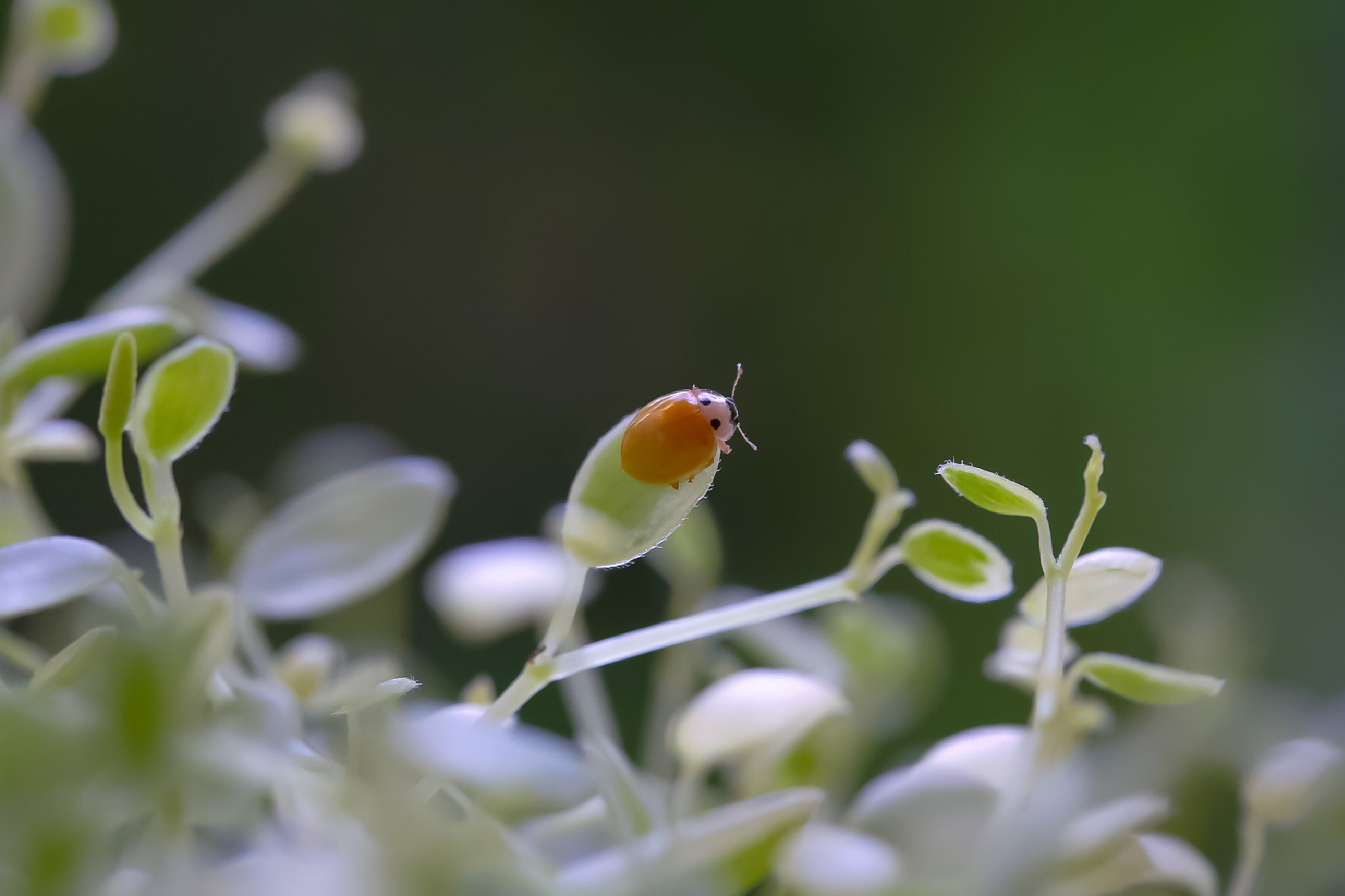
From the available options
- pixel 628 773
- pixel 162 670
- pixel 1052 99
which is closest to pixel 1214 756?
pixel 628 773

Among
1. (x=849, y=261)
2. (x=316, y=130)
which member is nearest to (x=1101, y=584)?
(x=316, y=130)

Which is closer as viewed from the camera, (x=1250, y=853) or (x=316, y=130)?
(x=1250, y=853)

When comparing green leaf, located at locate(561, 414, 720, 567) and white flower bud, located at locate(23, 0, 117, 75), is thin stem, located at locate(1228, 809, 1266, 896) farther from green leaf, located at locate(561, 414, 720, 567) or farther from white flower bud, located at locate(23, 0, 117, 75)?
white flower bud, located at locate(23, 0, 117, 75)

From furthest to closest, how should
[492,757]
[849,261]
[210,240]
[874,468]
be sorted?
[849,261] < [210,240] < [874,468] < [492,757]

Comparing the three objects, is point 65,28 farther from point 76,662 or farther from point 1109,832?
point 1109,832

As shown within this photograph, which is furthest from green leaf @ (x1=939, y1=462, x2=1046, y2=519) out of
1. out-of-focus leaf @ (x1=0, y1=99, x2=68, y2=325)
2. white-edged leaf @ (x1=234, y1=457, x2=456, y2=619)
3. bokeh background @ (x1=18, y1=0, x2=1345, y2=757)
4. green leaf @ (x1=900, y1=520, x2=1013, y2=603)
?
bokeh background @ (x1=18, y1=0, x2=1345, y2=757)

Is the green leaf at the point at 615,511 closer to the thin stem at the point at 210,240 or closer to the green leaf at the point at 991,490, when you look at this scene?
the green leaf at the point at 991,490

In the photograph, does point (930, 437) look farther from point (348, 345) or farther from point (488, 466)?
point (348, 345)

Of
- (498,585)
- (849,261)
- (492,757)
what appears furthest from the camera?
(849,261)

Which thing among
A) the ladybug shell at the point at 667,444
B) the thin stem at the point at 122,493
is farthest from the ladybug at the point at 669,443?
the thin stem at the point at 122,493
